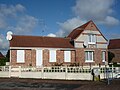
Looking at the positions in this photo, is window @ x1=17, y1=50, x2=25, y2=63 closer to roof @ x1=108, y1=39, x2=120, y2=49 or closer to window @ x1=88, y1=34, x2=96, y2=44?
window @ x1=88, y1=34, x2=96, y2=44

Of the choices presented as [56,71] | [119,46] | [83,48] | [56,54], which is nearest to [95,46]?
[83,48]

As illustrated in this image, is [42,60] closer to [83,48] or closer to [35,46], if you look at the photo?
[35,46]

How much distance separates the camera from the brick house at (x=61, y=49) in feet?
108

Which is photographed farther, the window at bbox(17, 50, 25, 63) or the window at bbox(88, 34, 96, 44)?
the window at bbox(88, 34, 96, 44)

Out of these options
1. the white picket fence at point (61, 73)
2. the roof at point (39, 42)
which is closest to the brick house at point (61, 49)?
the roof at point (39, 42)

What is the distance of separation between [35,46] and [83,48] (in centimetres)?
747

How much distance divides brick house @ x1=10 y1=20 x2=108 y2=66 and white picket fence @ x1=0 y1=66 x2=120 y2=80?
22.1 feet

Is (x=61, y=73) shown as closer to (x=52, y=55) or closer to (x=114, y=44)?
(x=52, y=55)

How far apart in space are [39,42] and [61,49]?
10.9 ft

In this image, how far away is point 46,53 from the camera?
34188 millimetres

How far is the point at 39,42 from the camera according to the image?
116 feet

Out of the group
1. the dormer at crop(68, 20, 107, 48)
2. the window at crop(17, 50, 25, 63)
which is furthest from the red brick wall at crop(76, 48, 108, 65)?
the window at crop(17, 50, 25, 63)

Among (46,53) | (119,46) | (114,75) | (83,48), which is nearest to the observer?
(114,75)

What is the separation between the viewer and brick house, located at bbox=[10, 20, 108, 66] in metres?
32.8
